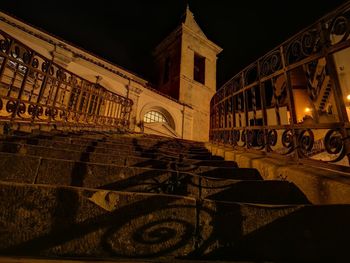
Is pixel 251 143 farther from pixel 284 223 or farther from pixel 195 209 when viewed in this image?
pixel 195 209

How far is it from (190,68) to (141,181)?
64.8 ft

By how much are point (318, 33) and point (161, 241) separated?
2706 mm

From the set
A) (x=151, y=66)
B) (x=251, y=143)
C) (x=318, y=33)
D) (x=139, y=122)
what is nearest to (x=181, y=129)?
(x=139, y=122)

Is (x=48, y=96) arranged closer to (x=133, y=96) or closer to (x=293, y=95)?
(x=293, y=95)

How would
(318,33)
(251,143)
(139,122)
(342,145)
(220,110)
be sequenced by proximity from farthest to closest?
(139,122) → (220,110) → (251,143) → (318,33) → (342,145)

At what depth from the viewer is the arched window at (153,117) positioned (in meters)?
15.6

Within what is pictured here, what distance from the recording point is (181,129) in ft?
55.7

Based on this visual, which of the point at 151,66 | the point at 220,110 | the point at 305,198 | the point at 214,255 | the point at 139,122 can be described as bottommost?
the point at 214,255

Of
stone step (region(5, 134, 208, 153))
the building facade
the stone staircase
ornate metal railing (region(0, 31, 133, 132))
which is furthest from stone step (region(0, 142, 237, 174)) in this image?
the building facade

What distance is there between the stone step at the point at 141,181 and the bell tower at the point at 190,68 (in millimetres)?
16505

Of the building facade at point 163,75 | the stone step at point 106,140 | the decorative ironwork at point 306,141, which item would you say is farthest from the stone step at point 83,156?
the building facade at point 163,75

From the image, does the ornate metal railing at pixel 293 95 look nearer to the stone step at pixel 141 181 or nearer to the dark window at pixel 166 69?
the stone step at pixel 141 181

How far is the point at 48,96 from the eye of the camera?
462 cm

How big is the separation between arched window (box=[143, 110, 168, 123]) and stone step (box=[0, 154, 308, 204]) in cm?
1345
